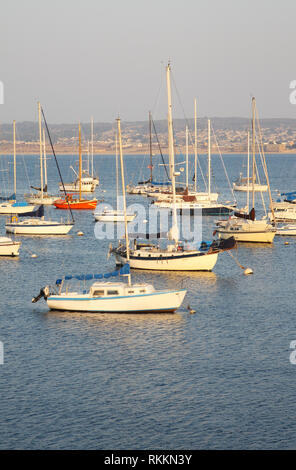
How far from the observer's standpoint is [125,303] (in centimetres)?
4625

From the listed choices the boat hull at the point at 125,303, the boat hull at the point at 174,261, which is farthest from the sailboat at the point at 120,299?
the boat hull at the point at 174,261

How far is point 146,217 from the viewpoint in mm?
102000

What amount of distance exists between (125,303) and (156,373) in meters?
9.74

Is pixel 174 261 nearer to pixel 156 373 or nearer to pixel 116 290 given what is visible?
pixel 116 290

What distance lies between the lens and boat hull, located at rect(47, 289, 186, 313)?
46156 millimetres

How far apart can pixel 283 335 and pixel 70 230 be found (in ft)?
152

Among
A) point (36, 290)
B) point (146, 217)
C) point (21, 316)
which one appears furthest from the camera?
point (146, 217)

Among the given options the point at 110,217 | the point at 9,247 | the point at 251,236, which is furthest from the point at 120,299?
the point at 110,217

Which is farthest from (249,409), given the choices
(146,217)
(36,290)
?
(146,217)

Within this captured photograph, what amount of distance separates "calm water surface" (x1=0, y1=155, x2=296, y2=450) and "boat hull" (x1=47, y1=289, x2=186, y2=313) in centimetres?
50

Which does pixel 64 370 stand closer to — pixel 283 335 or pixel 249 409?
pixel 249 409

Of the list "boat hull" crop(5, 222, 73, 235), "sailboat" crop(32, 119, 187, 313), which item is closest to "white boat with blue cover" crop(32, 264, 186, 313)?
"sailboat" crop(32, 119, 187, 313)

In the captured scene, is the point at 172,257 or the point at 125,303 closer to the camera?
the point at 125,303

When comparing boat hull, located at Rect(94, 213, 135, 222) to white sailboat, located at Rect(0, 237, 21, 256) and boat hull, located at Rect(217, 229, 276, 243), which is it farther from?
white sailboat, located at Rect(0, 237, 21, 256)
